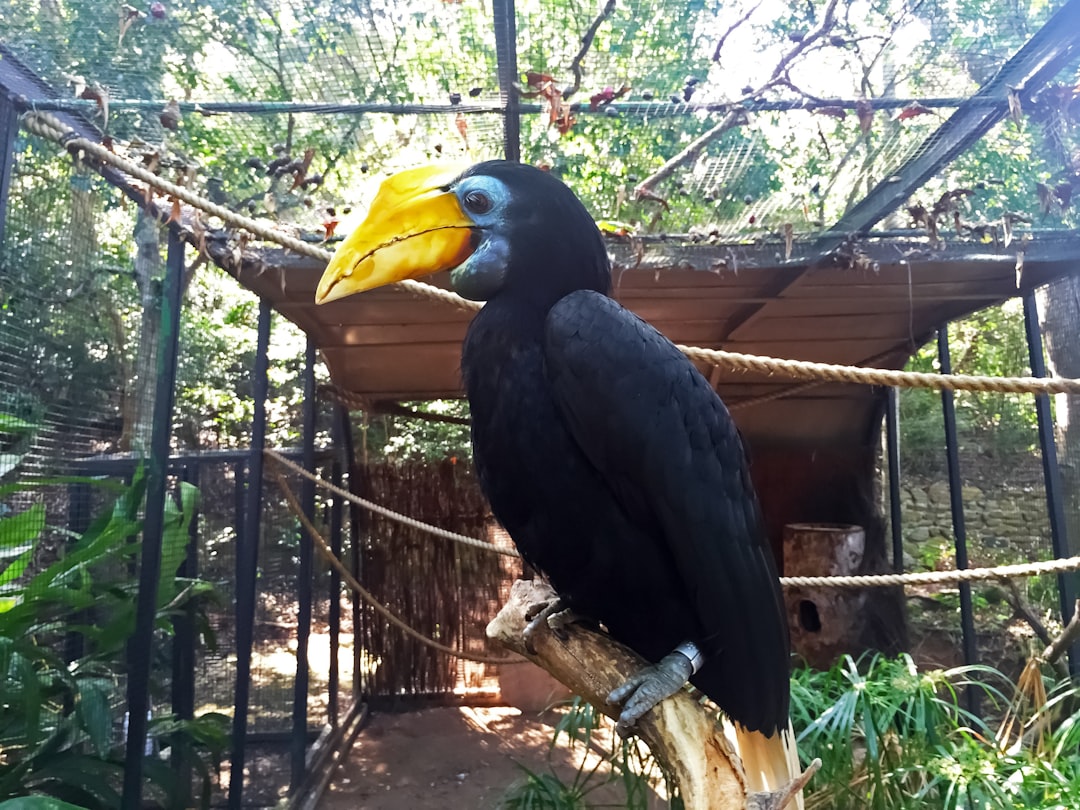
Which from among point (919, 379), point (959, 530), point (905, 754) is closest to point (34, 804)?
point (919, 379)

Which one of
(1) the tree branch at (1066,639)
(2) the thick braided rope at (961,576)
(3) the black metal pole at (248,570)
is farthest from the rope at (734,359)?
(1) the tree branch at (1066,639)

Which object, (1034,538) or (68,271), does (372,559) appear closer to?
(68,271)

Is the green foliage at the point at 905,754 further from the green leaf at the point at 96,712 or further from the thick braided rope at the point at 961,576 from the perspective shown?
the green leaf at the point at 96,712

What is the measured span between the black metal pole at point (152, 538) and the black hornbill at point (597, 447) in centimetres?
121

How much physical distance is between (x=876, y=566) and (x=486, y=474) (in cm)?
389

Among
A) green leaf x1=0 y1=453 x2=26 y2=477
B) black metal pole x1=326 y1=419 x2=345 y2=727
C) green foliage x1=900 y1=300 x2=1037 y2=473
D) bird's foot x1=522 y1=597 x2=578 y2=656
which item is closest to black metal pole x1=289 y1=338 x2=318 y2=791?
black metal pole x1=326 y1=419 x2=345 y2=727

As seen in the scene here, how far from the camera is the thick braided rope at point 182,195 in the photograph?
6.07 ft

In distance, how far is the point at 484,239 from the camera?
1539mm

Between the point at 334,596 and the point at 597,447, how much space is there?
10.8 feet

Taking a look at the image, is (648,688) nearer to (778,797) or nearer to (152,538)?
(778,797)

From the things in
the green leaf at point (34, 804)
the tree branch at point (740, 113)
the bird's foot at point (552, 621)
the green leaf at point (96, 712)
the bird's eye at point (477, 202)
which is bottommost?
the green leaf at point (34, 804)

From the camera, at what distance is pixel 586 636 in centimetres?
162

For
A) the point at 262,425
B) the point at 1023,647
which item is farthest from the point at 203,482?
the point at 1023,647

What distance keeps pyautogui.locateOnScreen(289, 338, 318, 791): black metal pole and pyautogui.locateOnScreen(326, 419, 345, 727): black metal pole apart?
0.55m
